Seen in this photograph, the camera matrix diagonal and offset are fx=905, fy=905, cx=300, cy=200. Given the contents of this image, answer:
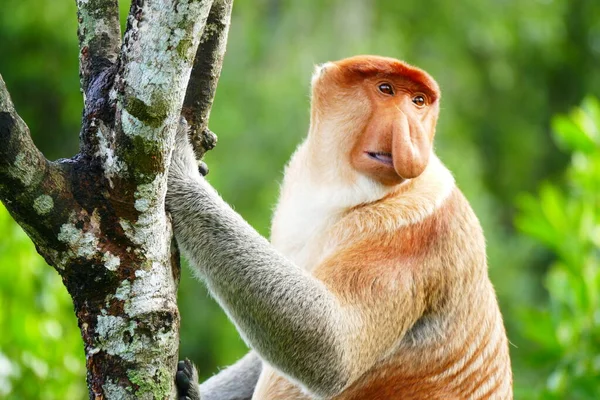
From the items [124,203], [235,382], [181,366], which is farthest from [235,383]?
[124,203]

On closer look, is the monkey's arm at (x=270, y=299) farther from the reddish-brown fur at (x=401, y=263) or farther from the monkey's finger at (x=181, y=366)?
the monkey's finger at (x=181, y=366)

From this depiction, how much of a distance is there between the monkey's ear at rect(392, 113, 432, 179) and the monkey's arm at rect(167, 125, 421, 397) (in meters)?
0.48

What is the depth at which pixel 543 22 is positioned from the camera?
15.6 m

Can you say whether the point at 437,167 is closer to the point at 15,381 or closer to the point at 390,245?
the point at 390,245

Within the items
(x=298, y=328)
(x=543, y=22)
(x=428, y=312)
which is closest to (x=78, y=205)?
(x=298, y=328)

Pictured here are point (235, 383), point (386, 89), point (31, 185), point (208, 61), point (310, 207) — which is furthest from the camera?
point (235, 383)

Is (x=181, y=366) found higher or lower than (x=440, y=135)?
lower

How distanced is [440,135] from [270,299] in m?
10.2

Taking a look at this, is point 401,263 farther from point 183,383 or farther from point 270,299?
point 183,383

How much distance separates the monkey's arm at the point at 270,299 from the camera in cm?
310

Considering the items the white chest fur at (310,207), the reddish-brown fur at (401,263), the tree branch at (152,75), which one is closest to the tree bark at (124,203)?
the tree branch at (152,75)

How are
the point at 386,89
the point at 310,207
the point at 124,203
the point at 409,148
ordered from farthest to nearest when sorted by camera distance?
the point at 310,207, the point at 386,89, the point at 409,148, the point at 124,203

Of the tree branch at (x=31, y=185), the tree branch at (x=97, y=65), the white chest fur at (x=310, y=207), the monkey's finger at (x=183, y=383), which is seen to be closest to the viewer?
the tree branch at (x=31, y=185)

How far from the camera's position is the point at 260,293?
122 inches
